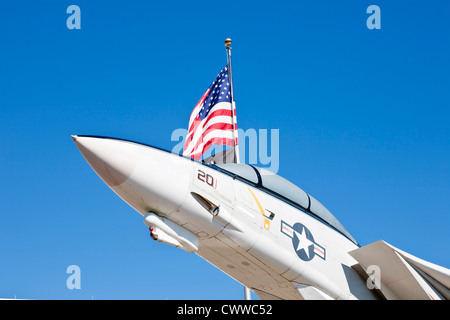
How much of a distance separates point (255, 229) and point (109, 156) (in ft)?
9.76

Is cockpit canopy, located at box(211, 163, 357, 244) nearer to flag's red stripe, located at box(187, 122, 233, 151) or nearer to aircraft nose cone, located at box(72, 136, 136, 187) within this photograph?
aircraft nose cone, located at box(72, 136, 136, 187)

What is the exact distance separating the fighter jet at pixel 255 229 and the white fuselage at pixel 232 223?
0.7 inches

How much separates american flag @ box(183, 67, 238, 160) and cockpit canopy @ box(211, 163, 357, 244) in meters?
3.96

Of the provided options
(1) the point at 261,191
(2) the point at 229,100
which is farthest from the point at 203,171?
(2) the point at 229,100

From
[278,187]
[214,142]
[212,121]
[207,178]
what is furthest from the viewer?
[212,121]

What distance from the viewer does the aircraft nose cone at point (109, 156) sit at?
11039 mm

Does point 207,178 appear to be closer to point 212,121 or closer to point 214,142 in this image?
point 214,142

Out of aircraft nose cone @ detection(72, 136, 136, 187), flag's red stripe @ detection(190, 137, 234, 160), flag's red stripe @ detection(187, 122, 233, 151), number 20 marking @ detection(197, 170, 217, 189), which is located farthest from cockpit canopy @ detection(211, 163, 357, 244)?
flag's red stripe @ detection(187, 122, 233, 151)

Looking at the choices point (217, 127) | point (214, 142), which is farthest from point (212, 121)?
point (214, 142)

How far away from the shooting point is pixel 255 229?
12.2 m

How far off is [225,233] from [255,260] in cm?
90

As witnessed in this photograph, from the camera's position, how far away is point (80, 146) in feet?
36.3
